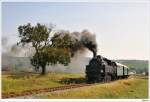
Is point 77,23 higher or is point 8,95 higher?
point 77,23

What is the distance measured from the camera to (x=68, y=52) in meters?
4.82

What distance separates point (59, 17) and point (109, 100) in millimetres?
987

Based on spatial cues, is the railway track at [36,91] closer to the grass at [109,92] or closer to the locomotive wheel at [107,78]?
the grass at [109,92]

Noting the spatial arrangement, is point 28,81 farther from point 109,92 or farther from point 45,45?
point 109,92

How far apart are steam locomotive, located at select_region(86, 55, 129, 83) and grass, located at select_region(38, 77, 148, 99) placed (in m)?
0.12

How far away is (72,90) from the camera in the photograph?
4750 millimetres

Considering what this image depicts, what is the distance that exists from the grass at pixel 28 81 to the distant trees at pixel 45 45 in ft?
0.33

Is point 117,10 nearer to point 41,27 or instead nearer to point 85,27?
point 85,27

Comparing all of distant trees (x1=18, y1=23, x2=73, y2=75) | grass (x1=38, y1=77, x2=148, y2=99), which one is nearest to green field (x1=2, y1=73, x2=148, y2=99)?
grass (x1=38, y1=77, x2=148, y2=99)

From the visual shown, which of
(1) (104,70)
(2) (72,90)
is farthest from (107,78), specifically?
(2) (72,90)

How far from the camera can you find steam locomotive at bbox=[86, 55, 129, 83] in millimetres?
4812

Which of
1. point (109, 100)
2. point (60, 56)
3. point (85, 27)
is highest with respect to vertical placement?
point (85, 27)

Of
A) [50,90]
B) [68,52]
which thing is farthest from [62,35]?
[50,90]

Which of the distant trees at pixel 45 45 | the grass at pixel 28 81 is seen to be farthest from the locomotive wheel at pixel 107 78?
the distant trees at pixel 45 45
